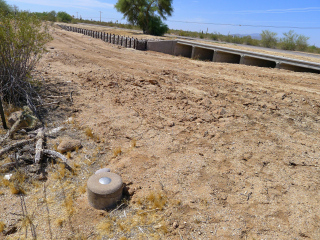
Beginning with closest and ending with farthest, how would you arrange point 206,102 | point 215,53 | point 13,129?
point 13,129
point 206,102
point 215,53

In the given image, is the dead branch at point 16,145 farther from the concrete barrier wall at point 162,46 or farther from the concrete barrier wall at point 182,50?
the concrete barrier wall at point 182,50

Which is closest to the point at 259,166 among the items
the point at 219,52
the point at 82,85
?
the point at 82,85

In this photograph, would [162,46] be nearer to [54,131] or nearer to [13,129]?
[54,131]

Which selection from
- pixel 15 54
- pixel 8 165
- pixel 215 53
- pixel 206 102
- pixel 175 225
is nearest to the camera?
pixel 175 225

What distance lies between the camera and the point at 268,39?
32.8 meters

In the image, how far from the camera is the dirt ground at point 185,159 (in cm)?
356

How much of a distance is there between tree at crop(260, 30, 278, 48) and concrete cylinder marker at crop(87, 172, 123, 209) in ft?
110

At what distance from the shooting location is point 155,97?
755 cm

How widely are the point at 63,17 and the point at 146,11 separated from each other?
3213 cm

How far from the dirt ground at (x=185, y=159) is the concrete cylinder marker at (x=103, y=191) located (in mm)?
128

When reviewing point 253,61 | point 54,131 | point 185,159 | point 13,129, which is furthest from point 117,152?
point 253,61

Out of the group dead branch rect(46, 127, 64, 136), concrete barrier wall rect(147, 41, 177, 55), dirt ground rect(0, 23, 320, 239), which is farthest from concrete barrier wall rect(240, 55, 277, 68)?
dead branch rect(46, 127, 64, 136)

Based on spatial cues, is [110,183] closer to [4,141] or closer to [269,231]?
[269,231]

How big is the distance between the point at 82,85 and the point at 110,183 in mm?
5449
